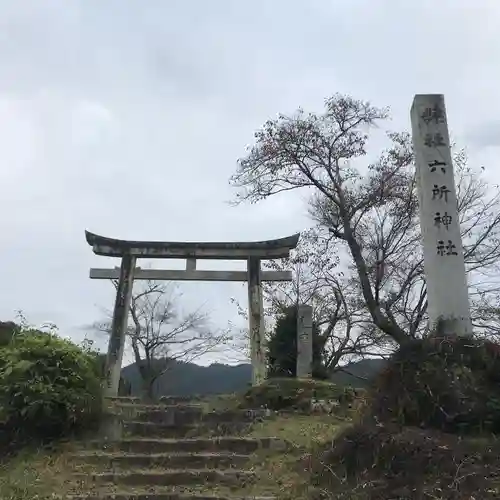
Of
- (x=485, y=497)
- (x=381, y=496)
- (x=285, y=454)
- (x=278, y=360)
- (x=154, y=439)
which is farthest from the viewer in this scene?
(x=278, y=360)

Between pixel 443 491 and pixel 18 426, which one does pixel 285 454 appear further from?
pixel 18 426

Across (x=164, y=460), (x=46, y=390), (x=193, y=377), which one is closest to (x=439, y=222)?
(x=164, y=460)

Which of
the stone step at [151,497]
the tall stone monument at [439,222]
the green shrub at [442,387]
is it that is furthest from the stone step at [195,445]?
the tall stone monument at [439,222]

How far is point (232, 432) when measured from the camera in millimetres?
8047

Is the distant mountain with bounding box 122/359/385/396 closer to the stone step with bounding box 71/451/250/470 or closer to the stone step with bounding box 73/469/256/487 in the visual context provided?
the stone step with bounding box 71/451/250/470

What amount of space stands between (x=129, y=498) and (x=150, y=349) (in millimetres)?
18462

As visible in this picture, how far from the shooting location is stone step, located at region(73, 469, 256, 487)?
247 inches

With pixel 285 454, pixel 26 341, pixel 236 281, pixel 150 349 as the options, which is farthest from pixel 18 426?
pixel 150 349

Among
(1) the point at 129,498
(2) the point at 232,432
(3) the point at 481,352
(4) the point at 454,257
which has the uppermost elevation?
(4) the point at 454,257

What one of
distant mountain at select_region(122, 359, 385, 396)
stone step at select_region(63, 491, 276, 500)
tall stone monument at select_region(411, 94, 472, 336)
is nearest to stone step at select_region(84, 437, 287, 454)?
stone step at select_region(63, 491, 276, 500)

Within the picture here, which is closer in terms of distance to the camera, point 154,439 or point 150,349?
point 154,439

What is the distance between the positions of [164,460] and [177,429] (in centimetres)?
114

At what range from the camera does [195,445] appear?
7.34 meters

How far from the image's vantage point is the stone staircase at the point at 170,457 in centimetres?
605
